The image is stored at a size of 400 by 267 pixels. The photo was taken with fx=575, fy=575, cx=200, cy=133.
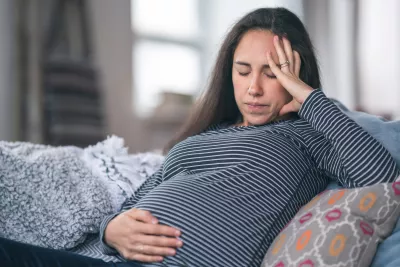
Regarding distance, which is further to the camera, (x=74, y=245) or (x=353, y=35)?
(x=353, y=35)

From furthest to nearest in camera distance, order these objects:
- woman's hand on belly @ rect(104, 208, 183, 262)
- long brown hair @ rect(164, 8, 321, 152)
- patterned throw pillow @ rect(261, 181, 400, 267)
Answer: long brown hair @ rect(164, 8, 321, 152), woman's hand on belly @ rect(104, 208, 183, 262), patterned throw pillow @ rect(261, 181, 400, 267)

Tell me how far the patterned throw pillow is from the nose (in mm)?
343

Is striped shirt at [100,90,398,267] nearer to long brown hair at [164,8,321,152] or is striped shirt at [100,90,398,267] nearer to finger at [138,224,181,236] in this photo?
finger at [138,224,181,236]

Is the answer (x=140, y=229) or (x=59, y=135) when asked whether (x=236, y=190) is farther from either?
(x=59, y=135)

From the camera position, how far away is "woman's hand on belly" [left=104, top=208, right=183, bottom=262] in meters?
1.09

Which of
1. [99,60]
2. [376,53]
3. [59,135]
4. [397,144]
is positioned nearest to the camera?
[397,144]

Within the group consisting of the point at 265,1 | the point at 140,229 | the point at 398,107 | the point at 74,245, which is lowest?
the point at 398,107

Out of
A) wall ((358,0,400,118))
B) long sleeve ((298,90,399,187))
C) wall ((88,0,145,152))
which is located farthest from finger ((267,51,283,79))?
wall ((358,0,400,118))

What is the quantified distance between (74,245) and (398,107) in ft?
13.6

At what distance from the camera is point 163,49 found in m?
4.70

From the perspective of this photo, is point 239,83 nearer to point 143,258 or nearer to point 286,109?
point 286,109

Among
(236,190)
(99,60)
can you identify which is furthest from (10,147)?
(99,60)

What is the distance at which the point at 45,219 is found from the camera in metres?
1.31

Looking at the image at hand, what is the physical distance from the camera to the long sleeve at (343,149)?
1.16 meters
